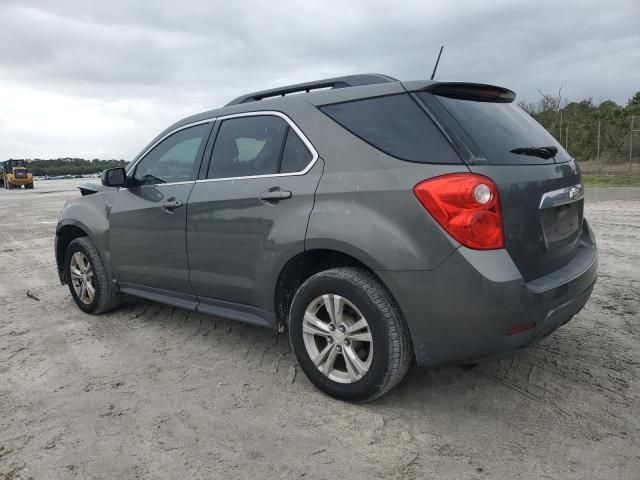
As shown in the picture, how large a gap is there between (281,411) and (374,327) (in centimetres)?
72

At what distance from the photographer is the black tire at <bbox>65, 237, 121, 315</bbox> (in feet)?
15.1

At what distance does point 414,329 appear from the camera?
264cm

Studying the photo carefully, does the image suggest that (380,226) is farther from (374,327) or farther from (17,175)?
(17,175)

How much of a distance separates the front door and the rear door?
0.15 meters

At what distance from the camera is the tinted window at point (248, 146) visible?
330 cm

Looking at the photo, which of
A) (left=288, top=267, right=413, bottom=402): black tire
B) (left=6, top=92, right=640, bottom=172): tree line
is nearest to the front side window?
(left=288, top=267, right=413, bottom=402): black tire

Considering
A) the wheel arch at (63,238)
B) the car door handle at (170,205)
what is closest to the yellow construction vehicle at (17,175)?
the wheel arch at (63,238)

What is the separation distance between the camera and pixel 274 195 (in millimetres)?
3123

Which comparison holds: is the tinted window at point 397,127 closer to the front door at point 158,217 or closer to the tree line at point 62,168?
the front door at point 158,217

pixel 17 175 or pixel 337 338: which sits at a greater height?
pixel 17 175

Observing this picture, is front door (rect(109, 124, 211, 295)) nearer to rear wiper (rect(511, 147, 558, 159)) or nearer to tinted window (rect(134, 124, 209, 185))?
tinted window (rect(134, 124, 209, 185))

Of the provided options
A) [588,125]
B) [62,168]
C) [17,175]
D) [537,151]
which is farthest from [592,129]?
[62,168]

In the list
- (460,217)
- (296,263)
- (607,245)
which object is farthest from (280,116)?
(607,245)

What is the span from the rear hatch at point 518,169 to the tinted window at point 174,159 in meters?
1.78
